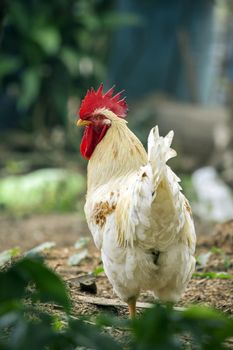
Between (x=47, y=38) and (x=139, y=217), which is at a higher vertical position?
(x=47, y=38)

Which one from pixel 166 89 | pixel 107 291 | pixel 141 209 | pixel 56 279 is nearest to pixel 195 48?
pixel 166 89

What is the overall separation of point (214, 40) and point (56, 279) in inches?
606

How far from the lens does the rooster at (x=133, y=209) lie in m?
3.68

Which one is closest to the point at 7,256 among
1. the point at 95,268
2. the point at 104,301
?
the point at 95,268

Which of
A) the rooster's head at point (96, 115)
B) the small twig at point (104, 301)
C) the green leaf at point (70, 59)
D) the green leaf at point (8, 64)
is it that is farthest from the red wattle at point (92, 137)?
the green leaf at point (70, 59)

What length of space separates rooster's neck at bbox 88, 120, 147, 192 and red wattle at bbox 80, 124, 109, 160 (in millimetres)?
35

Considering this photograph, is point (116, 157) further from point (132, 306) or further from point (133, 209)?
point (132, 306)

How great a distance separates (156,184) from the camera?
361cm

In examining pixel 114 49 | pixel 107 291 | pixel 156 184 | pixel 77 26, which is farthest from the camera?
pixel 114 49

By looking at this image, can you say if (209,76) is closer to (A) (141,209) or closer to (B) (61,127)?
(B) (61,127)

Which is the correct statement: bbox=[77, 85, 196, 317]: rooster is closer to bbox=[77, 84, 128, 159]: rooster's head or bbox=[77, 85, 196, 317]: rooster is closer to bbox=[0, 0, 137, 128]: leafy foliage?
bbox=[77, 84, 128, 159]: rooster's head

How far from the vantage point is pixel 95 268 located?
18.3 feet

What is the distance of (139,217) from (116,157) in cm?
74

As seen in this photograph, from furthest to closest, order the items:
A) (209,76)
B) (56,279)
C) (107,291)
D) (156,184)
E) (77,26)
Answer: (209,76), (77,26), (107,291), (156,184), (56,279)
